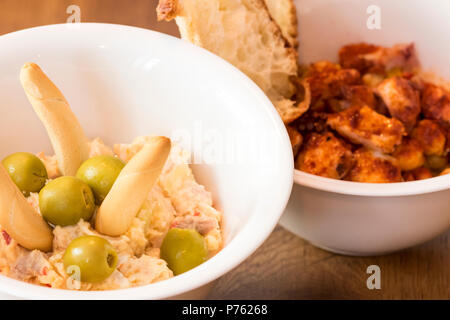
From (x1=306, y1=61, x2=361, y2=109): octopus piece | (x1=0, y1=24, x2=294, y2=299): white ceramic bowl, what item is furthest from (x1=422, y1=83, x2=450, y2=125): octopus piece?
(x1=0, y1=24, x2=294, y2=299): white ceramic bowl

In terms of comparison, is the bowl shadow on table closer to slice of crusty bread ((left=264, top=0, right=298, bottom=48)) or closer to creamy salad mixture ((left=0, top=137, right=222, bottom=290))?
creamy salad mixture ((left=0, top=137, right=222, bottom=290))

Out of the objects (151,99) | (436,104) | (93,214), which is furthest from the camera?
(436,104)

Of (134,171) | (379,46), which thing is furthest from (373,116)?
A: (134,171)

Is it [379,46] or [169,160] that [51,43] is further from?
[379,46]

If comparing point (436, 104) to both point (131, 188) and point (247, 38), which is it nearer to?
Result: point (247, 38)

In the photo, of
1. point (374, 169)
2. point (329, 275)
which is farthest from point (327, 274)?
point (374, 169)

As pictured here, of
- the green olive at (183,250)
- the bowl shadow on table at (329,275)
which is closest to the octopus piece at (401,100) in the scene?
the bowl shadow on table at (329,275)
